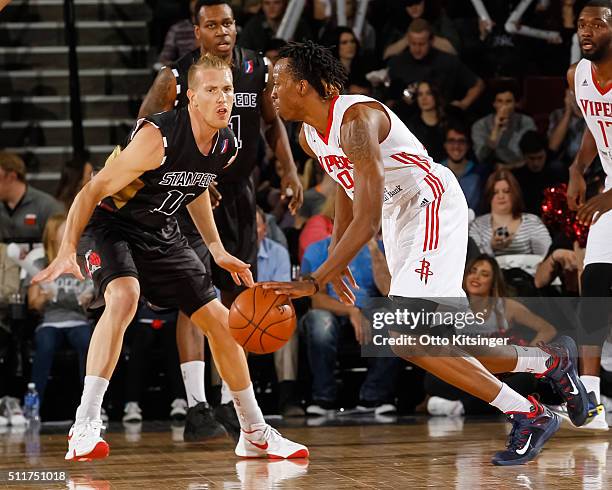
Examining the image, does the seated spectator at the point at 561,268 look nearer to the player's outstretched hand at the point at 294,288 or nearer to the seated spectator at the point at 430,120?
the seated spectator at the point at 430,120

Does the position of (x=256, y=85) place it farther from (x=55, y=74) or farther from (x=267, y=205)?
(x=55, y=74)

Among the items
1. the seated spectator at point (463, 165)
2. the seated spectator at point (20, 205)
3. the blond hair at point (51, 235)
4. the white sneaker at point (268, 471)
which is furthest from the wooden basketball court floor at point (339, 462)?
the seated spectator at point (463, 165)

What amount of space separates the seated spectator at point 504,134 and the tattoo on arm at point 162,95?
11.7ft

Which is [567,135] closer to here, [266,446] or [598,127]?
[598,127]

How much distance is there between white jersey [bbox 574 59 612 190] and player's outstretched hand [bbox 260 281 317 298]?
236 cm

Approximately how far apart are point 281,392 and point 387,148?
10.5 feet

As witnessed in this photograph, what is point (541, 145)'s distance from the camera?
28.6ft

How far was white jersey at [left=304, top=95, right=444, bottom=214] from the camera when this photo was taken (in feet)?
15.1

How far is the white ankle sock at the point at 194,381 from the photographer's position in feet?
19.4

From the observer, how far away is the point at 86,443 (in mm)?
4715

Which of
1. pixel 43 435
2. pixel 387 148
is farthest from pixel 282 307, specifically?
pixel 43 435

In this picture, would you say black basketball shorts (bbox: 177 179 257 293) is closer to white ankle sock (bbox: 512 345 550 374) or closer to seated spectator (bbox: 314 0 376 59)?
white ankle sock (bbox: 512 345 550 374)

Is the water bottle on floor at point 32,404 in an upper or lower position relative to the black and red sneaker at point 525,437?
lower

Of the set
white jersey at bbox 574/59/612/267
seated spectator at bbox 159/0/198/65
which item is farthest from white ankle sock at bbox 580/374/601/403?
seated spectator at bbox 159/0/198/65
